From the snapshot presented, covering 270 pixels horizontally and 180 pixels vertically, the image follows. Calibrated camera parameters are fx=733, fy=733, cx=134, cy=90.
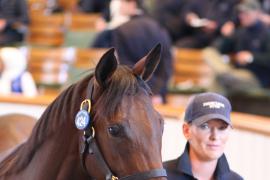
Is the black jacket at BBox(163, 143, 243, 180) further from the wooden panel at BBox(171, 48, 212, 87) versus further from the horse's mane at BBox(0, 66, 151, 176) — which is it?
the wooden panel at BBox(171, 48, 212, 87)

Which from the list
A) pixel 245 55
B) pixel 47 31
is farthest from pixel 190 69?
pixel 47 31

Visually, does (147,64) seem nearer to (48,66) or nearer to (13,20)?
(48,66)

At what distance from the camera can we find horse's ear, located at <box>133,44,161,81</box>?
2.70m

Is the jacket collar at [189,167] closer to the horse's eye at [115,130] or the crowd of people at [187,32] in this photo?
the horse's eye at [115,130]

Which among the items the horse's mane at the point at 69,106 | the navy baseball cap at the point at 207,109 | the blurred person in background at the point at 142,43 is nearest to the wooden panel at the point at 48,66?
the blurred person in background at the point at 142,43

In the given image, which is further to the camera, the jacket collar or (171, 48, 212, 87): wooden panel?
(171, 48, 212, 87): wooden panel

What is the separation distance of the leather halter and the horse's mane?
0.21 ft

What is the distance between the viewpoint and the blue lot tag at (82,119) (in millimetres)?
2598

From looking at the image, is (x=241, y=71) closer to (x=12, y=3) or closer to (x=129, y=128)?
(x=12, y=3)

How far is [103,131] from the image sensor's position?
Result: 2.59 metres

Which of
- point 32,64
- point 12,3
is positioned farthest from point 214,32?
point 12,3

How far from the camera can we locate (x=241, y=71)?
7.46m

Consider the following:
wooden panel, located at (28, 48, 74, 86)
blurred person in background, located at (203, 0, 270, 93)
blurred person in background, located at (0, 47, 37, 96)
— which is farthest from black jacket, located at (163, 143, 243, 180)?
wooden panel, located at (28, 48, 74, 86)

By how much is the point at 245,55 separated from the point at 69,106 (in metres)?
4.99
